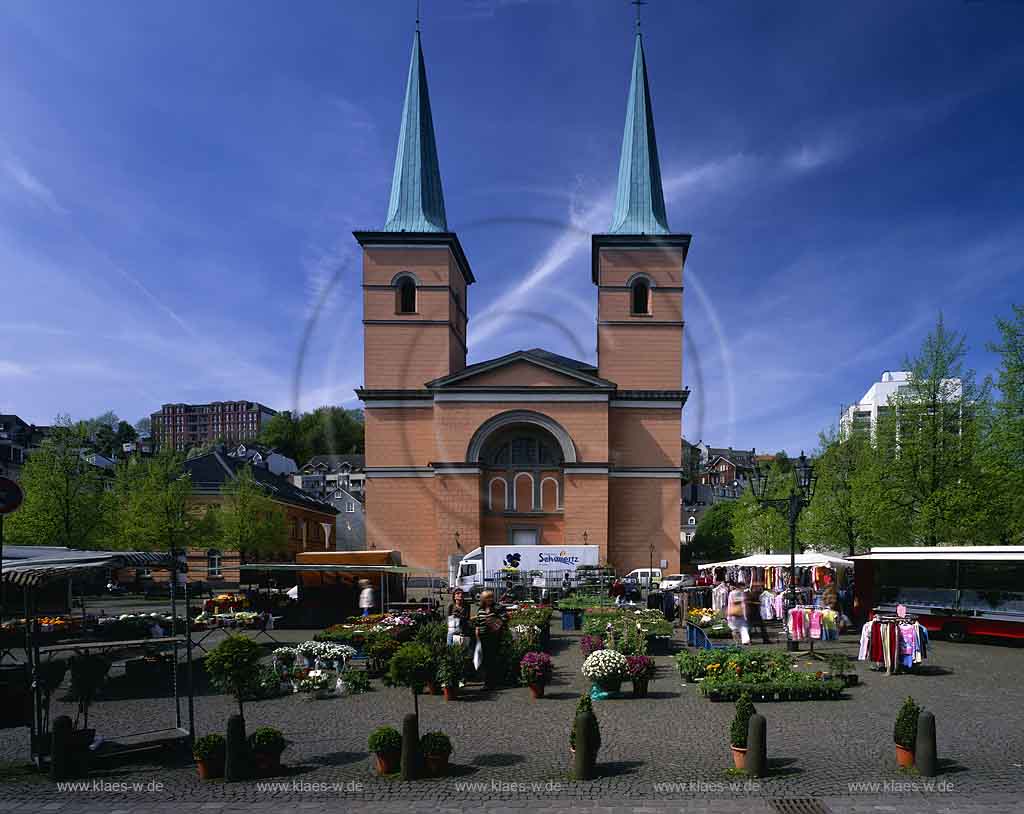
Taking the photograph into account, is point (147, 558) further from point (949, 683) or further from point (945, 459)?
point (945, 459)

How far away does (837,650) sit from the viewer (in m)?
21.5

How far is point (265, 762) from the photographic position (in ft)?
33.3

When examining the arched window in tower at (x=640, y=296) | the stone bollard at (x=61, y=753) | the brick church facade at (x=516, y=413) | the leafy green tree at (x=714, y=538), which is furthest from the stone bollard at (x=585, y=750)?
the leafy green tree at (x=714, y=538)

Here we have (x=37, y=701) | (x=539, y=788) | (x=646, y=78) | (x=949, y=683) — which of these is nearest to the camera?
(x=539, y=788)

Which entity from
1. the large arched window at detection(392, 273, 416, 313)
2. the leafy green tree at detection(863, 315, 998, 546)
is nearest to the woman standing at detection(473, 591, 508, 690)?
the leafy green tree at detection(863, 315, 998, 546)

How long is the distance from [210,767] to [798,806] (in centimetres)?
701

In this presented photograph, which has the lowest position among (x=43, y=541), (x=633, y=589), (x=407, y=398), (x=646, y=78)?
(x=633, y=589)

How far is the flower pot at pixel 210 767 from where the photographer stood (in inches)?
390

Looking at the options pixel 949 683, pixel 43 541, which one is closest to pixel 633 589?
pixel 949 683

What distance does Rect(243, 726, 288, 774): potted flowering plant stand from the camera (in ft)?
33.2

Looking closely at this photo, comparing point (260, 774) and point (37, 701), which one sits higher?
point (37, 701)

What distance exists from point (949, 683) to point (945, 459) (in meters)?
16.3

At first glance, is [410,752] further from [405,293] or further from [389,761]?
[405,293]

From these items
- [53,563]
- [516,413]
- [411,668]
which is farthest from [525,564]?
[411,668]
